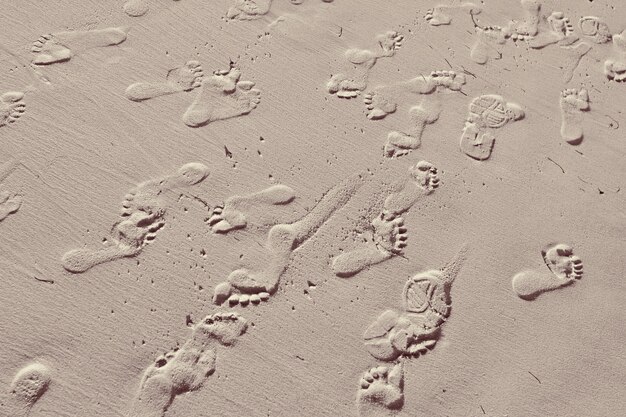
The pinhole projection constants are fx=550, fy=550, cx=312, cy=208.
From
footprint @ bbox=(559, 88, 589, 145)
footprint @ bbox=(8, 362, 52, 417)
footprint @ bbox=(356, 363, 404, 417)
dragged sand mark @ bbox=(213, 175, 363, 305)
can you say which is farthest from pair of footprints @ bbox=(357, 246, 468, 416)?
footprint @ bbox=(8, 362, 52, 417)

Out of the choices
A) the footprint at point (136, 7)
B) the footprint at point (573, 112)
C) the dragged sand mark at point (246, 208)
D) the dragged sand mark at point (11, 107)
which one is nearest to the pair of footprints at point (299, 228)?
the dragged sand mark at point (246, 208)

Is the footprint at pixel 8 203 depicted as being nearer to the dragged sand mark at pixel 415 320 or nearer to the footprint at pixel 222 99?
the footprint at pixel 222 99

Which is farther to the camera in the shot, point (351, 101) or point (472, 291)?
point (351, 101)

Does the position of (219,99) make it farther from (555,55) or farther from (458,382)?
(555,55)

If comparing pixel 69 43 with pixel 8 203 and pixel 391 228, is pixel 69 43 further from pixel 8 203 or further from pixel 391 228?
pixel 391 228

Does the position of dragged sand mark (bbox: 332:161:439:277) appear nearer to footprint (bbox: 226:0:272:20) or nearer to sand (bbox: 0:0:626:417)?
sand (bbox: 0:0:626:417)

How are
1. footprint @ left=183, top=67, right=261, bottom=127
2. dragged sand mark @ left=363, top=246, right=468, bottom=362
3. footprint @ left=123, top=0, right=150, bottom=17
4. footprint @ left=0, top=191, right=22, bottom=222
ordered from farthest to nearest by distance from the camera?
footprint @ left=123, top=0, right=150, bottom=17 → footprint @ left=183, top=67, right=261, bottom=127 → footprint @ left=0, top=191, right=22, bottom=222 → dragged sand mark @ left=363, top=246, right=468, bottom=362

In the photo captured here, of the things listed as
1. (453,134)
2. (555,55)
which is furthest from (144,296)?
(555,55)
